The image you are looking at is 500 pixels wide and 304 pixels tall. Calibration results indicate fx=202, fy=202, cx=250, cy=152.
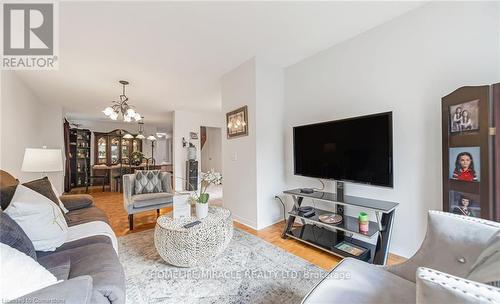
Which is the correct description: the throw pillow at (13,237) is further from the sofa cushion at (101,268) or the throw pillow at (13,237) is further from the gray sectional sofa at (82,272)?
the sofa cushion at (101,268)

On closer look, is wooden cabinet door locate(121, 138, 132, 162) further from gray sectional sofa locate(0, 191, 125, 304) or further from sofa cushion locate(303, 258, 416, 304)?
sofa cushion locate(303, 258, 416, 304)

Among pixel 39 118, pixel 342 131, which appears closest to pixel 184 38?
pixel 342 131

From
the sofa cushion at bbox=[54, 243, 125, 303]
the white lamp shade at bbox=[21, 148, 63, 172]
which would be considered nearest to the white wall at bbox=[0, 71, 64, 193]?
the white lamp shade at bbox=[21, 148, 63, 172]

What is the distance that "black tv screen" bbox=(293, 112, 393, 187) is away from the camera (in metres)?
1.84

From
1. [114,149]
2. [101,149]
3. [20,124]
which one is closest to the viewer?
[20,124]

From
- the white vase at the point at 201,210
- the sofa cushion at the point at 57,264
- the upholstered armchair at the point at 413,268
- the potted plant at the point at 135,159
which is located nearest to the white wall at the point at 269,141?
→ the white vase at the point at 201,210

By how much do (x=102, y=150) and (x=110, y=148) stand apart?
0.27 meters

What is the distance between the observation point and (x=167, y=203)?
10.2 feet

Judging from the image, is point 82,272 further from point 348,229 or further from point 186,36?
point 186,36

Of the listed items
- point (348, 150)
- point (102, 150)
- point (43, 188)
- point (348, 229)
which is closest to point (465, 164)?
point (348, 150)

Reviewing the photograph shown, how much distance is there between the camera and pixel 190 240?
5.61ft

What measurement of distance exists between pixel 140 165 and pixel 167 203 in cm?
452

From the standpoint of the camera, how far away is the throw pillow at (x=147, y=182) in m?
3.21

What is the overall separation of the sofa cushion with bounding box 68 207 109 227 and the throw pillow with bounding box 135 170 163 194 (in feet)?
3.10
